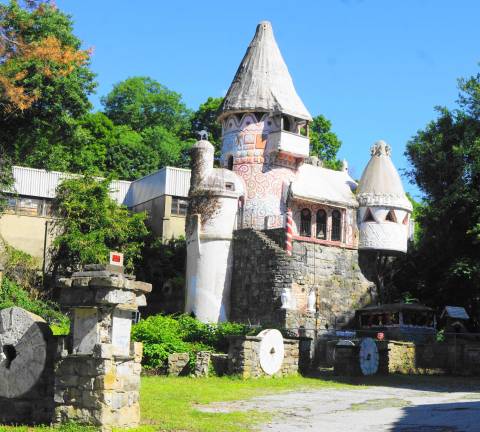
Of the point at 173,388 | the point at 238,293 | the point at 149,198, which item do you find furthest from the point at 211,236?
the point at 173,388

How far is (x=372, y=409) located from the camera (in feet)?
52.2

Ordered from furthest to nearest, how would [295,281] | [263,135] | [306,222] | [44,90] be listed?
[263,135] → [306,222] → [295,281] → [44,90]

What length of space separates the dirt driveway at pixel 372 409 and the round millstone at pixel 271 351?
9.16 feet

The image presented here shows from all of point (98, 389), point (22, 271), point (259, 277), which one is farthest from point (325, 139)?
point (98, 389)

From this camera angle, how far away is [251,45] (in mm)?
39094

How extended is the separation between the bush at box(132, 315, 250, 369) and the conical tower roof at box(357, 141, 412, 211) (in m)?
12.2

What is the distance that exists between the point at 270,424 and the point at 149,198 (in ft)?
100

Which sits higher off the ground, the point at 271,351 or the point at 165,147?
the point at 165,147

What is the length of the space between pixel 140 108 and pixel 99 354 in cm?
5214

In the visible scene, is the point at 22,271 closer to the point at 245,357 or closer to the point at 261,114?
the point at 261,114

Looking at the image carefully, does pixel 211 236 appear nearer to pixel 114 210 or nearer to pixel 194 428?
pixel 114 210

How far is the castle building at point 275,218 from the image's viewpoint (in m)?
34.1

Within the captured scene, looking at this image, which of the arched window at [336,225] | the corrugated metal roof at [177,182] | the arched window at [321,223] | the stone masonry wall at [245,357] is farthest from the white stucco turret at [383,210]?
the stone masonry wall at [245,357]

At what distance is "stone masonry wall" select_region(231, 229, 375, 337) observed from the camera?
3294 centimetres
